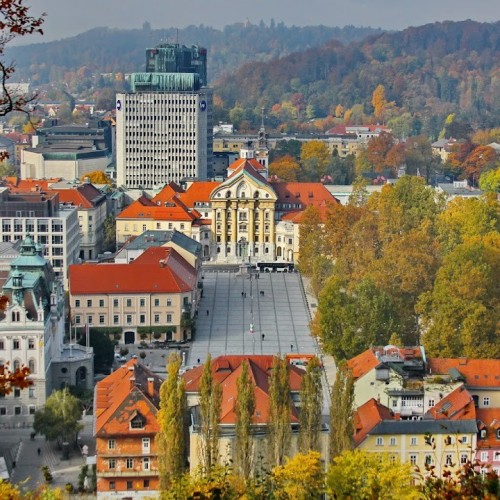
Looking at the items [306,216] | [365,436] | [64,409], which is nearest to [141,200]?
[306,216]

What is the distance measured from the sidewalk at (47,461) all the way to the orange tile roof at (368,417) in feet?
33.0

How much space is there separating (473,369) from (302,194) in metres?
52.4

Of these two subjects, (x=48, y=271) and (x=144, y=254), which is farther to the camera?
(x=144, y=254)

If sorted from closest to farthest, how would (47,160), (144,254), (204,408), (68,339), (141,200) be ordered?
(204,408)
(68,339)
(144,254)
(141,200)
(47,160)

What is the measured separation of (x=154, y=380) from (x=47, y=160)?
290 feet

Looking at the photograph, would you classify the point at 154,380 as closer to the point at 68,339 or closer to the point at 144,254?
the point at 68,339

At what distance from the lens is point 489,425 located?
48.8m

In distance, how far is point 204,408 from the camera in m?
44.1

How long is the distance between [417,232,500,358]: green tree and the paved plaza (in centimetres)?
758

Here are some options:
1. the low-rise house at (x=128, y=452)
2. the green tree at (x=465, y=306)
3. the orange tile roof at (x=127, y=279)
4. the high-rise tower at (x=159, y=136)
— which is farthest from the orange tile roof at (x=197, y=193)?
the low-rise house at (x=128, y=452)

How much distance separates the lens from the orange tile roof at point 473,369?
53.7 metres

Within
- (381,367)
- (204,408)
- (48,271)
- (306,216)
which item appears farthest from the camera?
(306,216)

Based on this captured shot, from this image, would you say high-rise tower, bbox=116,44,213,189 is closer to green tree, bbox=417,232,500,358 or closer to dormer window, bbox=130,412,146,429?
green tree, bbox=417,232,500,358

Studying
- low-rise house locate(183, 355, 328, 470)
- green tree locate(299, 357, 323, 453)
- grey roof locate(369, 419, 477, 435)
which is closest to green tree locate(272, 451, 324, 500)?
green tree locate(299, 357, 323, 453)
